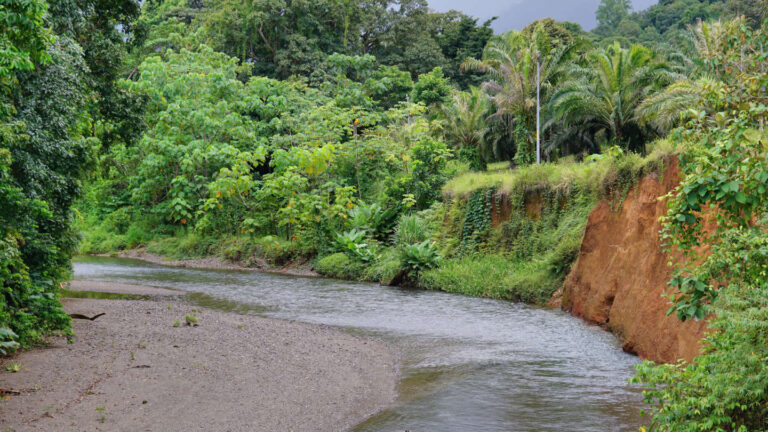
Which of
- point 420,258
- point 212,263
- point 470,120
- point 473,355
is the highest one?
point 470,120

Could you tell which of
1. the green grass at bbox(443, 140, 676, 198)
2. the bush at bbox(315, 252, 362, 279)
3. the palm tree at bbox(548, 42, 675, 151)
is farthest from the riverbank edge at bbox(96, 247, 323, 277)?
the palm tree at bbox(548, 42, 675, 151)

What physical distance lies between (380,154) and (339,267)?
283 inches

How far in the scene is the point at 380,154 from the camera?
28016 mm

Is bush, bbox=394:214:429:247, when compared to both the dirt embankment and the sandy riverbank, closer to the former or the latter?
the dirt embankment

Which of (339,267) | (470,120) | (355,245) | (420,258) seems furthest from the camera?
(470,120)

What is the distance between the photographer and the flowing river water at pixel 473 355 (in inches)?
296

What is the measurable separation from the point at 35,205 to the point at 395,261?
1307 cm

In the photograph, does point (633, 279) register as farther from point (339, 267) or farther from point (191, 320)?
point (339, 267)

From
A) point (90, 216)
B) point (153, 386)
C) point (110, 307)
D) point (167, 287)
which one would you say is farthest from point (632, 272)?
point (90, 216)

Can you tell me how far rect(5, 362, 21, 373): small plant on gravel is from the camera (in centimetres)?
795

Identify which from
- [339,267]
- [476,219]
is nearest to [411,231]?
[476,219]

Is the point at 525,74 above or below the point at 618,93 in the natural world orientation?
above

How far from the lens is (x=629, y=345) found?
10648 mm

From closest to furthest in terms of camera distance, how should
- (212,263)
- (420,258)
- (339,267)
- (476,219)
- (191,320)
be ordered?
(191,320), (420,258), (476,219), (339,267), (212,263)
